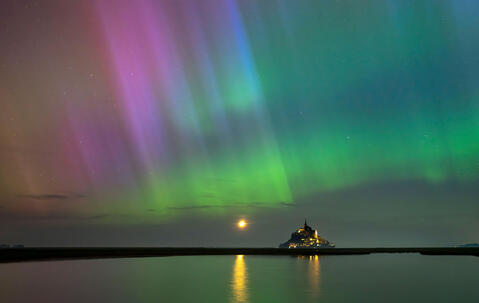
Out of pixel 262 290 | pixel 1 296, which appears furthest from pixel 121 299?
pixel 262 290

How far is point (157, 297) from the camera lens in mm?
36219

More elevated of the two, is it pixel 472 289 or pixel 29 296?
pixel 472 289

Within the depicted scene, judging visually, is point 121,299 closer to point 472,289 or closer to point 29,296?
point 29,296

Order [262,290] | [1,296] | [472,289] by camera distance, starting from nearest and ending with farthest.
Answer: [1,296] < [262,290] < [472,289]

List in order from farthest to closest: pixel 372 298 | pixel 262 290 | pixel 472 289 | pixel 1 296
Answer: pixel 472 289
pixel 262 290
pixel 372 298
pixel 1 296

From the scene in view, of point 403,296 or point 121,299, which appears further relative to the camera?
point 403,296

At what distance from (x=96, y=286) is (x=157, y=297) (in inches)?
408

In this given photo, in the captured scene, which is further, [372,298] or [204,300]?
[372,298]

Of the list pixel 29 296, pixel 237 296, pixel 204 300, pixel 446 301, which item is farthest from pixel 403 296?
pixel 29 296

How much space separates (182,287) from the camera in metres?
43.6

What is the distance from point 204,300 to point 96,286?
564 inches

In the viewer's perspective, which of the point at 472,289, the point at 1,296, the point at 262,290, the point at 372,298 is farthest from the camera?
the point at 472,289

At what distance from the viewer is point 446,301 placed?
36.9 meters

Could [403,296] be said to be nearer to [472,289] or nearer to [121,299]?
[472,289]
